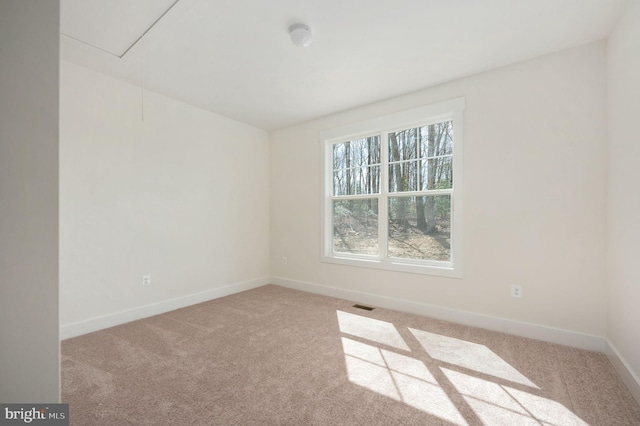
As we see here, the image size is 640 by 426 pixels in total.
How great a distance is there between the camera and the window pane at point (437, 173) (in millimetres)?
3227

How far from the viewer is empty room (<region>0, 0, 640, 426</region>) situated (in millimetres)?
1563

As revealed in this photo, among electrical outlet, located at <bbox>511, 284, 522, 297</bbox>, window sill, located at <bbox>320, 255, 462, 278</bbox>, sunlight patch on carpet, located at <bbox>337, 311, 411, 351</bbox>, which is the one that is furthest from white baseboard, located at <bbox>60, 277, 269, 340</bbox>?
electrical outlet, located at <bbox>511, 284, 522, 297</bbox>

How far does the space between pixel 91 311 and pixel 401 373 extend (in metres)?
2.99

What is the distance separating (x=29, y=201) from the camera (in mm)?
974

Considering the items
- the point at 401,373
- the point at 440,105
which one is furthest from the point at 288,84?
the point at 401,373

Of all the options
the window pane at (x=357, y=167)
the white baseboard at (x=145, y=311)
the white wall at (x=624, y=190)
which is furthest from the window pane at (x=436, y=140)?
the white baseboard at (x=145, y=311)

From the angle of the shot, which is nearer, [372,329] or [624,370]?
[624,370]

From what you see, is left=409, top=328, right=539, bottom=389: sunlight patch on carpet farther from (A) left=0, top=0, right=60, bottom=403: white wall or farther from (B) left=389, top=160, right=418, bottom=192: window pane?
(A) left=0, top=0, right=60, bottom=403: white wall

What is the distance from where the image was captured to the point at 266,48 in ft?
8.24

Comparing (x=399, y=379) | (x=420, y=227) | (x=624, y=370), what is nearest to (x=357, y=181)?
(x=420, y=227)

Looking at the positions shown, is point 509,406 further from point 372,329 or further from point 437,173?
point 437,173

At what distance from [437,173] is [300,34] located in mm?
2091

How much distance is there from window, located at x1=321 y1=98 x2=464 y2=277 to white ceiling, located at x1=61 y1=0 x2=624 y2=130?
54cm

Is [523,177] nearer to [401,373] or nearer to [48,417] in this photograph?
[401,373]
